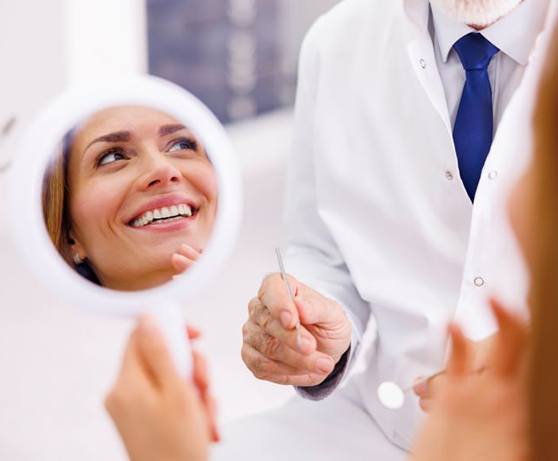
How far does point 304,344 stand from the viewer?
100cm

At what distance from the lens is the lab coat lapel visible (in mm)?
1154

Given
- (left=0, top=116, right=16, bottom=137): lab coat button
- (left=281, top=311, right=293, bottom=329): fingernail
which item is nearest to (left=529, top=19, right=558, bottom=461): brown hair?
(left=281, top=311, right=293, bottom=329): fingernail

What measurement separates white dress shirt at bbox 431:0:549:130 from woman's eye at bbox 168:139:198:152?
0.55 meters

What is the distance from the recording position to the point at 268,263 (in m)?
2.95

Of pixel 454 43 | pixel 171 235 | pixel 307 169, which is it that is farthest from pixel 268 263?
pixel 171 235

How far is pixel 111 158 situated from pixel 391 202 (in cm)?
55

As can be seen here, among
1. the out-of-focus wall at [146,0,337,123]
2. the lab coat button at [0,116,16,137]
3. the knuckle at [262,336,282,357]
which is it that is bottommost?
the out-of-focus wall at [146,0,337,123]

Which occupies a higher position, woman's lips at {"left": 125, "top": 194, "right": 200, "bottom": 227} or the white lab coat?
woman's lips at {"left": 125, "top": 194, "right": 200, "bottom": 227}

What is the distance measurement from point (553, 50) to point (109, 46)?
3026mm

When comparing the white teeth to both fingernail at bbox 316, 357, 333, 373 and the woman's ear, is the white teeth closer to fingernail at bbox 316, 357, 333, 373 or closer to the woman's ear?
the woman's ear

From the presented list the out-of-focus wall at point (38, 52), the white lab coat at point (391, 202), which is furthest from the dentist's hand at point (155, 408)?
the out-of-focus wall at point (38, 52)

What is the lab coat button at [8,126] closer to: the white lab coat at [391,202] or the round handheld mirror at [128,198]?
the white lab coat at [391,202]

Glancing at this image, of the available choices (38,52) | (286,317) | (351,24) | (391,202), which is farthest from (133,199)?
(38,52)

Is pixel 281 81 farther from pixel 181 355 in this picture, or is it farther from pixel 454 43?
pixel 181 355
